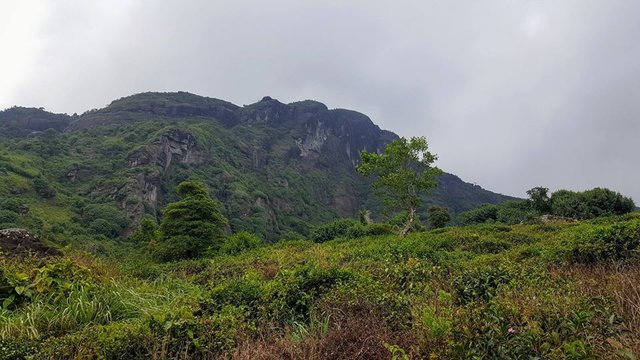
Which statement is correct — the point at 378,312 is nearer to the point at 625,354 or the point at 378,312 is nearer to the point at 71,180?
the point at 625,354

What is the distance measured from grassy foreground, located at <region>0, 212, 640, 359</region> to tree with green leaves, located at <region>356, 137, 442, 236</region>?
2057 cm

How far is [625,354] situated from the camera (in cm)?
254

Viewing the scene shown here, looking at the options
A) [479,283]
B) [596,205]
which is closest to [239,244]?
[479,283]

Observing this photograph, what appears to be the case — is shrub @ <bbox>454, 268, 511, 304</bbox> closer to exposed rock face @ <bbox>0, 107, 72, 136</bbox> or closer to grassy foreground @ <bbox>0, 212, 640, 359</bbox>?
grassy foreground @ <bbox>0, 212, 640, 359</bbox>

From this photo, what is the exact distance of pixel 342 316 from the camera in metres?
5.14

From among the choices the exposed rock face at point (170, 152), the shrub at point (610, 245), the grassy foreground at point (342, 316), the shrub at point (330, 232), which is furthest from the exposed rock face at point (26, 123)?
the shrub at point (610, 245)

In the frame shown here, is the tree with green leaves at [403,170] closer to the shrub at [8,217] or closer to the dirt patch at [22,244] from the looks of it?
the dirt patch at [22,244]

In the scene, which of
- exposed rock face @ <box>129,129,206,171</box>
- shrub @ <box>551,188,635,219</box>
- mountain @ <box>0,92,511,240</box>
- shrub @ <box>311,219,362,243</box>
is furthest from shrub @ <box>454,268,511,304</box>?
exposed rock face @ <box>129,129,206,171</box>

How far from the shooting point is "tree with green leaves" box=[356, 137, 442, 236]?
28922 mm

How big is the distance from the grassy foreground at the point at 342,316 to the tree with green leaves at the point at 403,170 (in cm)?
2057

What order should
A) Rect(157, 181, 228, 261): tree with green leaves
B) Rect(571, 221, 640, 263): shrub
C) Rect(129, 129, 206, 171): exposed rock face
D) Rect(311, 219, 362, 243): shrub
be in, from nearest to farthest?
Rect(571, 221, 640, 263): shrub
Rect(157, 181, 228, 261): tree with green leaves
Rect(311, 219, 362, 243): shrub
Rect(129, 129, 206, 171): exposed rock face

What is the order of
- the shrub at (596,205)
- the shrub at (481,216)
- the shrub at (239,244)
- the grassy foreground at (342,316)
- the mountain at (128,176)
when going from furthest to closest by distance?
the mountain at (128,176), the shrub at (481,216), the shrub at (596,205), the shrub at (239,244), the grassy foreground at (342,316)

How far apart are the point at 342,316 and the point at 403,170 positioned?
82.0 feet

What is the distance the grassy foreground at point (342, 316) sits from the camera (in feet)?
11.5
